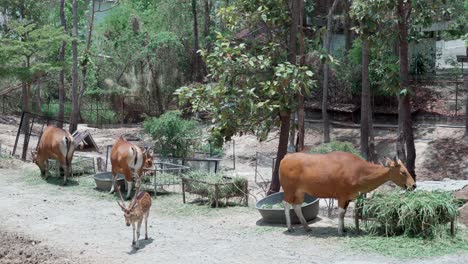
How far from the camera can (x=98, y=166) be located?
21406 mm

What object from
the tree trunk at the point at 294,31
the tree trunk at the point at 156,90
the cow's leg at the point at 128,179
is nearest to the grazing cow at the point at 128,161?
the cow's leg at the point at 128,179

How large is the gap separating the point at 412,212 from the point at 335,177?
1.53 meters

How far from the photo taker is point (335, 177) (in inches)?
487

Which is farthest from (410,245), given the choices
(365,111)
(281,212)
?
(365,111)

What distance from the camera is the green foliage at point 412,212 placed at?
452 inches

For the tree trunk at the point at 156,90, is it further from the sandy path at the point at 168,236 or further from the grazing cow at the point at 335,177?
the grazing cow at the point at 335,177

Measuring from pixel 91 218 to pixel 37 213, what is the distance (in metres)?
1.41

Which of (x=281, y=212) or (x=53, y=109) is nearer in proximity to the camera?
(x=281, y=212)

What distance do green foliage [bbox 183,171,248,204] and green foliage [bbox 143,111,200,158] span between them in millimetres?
6972

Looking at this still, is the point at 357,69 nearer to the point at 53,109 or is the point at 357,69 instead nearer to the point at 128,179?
the point at 128,179

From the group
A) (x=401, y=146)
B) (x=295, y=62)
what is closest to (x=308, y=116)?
(x=401, y=146)

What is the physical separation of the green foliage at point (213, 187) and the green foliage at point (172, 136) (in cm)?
697

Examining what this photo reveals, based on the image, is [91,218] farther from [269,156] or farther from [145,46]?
[145,46]

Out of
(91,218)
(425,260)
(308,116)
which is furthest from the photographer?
(308,116)
